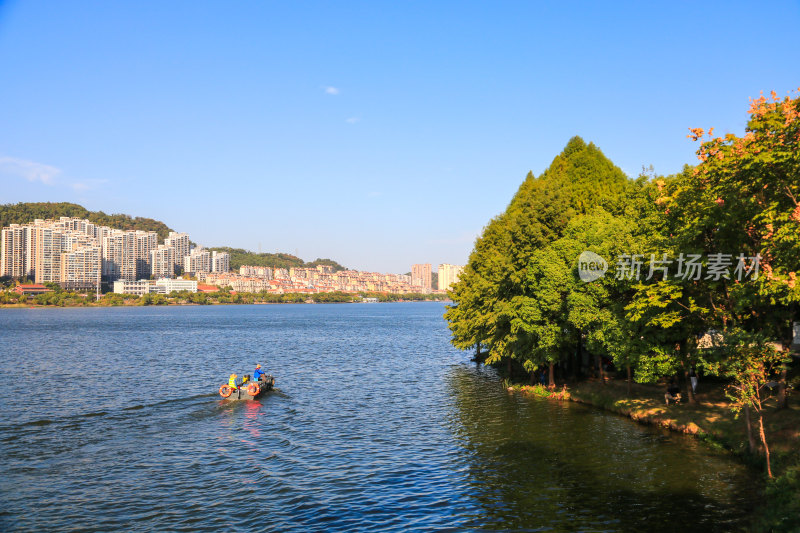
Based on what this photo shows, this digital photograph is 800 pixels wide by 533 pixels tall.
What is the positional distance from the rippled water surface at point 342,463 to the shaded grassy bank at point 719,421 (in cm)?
109

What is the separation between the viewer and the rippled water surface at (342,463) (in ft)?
73.3

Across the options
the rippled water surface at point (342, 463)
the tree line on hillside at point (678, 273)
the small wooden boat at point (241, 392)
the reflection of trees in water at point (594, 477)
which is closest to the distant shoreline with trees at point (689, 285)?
the tree line on hillside at point (678, 273)

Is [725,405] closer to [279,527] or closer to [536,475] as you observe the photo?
[536,475]

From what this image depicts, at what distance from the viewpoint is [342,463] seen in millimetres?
29750

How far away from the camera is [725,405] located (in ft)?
112

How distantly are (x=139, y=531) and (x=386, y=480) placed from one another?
1076 cm

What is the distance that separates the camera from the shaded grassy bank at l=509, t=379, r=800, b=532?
68.8 feet

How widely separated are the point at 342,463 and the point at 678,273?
67.1ft

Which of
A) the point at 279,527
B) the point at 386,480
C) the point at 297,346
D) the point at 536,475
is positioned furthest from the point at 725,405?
the point at 297,346

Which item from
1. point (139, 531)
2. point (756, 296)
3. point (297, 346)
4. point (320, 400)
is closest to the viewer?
point (139, 531)

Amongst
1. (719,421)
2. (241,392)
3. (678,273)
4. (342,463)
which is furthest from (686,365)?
(241,392)

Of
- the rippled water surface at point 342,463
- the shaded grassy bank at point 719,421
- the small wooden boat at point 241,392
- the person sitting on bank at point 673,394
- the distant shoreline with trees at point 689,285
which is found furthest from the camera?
the small wooden boat at point 241,392

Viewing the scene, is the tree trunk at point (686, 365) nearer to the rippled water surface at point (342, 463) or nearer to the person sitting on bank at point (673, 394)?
the person sitting on bank at point (673, 394)

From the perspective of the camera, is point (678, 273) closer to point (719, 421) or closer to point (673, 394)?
point (719, 421)
